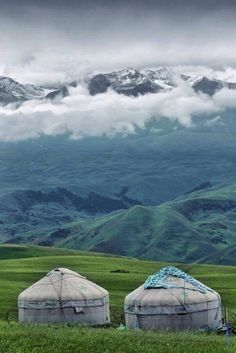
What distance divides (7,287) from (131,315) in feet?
116

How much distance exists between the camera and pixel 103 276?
98438 mm

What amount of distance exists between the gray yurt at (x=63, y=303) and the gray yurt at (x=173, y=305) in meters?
2.72

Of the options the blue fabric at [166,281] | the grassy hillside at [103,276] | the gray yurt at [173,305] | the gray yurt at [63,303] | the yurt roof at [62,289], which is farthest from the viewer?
the grassy hillside at [103,276]

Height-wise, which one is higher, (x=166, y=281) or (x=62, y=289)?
(x=166, y=281)

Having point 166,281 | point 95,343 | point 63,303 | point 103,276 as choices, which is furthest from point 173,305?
point 103,276

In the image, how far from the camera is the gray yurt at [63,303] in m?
49.2

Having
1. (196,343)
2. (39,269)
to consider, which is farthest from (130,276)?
(196,343)

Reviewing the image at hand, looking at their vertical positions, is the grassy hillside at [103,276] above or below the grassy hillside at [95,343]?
below

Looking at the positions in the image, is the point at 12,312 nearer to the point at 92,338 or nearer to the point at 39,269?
the point at 92,338

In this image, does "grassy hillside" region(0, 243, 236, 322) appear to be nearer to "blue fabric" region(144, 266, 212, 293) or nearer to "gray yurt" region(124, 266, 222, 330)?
Result: "gray yurt" region(124, 266, 222, 330)

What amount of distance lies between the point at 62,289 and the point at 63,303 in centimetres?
126

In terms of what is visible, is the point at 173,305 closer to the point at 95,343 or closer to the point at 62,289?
the point at 62,289

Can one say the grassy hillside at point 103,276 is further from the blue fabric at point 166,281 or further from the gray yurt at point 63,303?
the blue fabric at point 166,281

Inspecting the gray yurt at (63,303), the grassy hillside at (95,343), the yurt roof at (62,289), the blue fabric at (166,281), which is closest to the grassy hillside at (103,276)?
the gray yurt at (63,303)
